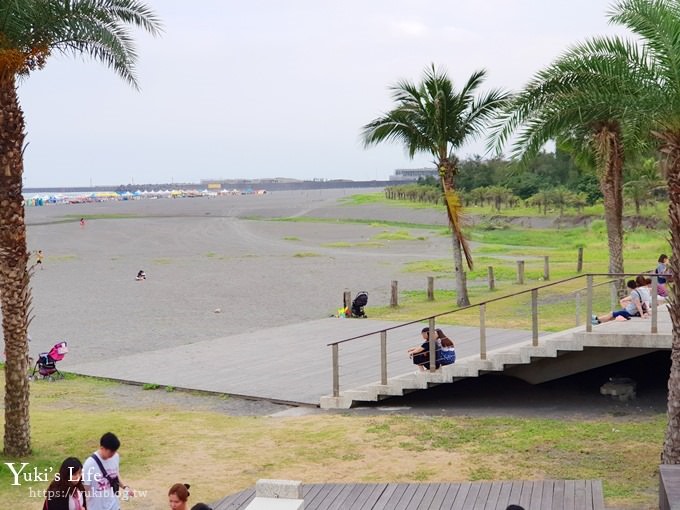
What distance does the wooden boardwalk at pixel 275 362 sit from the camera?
16.5 m

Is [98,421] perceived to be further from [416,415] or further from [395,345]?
[395,345]

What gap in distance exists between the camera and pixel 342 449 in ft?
40.5

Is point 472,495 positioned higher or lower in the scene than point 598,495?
lower

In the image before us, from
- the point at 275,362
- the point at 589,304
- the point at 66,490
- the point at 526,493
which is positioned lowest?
the point at 275,362

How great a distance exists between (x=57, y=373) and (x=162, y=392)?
126 inches

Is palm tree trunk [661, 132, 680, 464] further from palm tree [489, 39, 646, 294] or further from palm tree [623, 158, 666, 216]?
palm tree [623, 158, 666, 216]

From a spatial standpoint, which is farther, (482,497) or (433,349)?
(433,349)

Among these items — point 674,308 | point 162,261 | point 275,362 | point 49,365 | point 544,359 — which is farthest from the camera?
point 162,261

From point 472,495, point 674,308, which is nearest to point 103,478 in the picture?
point 472,495

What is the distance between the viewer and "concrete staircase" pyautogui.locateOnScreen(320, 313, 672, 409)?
13.6m

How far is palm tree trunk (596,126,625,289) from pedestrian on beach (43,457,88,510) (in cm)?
1825

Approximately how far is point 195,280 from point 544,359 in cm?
2652

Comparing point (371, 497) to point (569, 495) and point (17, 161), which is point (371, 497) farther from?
point (17, 161)

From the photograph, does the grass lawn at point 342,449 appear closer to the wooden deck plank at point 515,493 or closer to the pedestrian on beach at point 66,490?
the wooden deck plank at point 515,493
